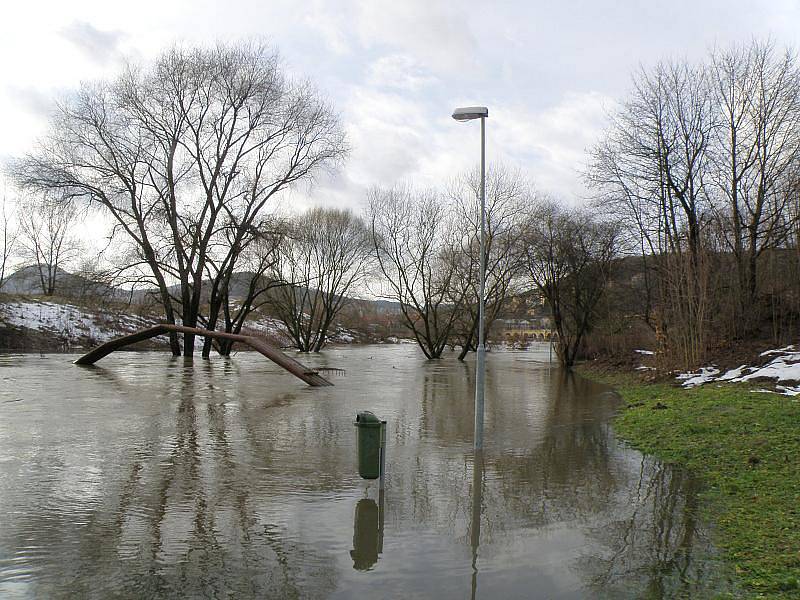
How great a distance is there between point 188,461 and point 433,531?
13.9 ft

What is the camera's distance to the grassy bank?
476 centimetres

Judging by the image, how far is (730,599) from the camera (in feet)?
13.5

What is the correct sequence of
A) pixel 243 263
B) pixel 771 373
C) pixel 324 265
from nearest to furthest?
A: pixel 771 373
pixel 243 263
pixel 324 265

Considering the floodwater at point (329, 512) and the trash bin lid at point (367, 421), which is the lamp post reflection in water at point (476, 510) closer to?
the floodwater at point (329, 512)

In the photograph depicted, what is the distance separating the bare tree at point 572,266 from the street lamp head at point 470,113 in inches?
937

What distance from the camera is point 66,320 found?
44.2 meters

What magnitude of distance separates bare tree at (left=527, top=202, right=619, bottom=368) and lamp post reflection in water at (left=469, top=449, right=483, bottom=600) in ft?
80.6

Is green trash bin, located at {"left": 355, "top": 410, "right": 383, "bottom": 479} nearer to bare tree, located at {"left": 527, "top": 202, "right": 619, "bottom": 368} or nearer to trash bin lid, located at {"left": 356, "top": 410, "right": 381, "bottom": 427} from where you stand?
trash bin lid, located at {"left": 356, "top": 410, "right": 381, "bottom": 427}

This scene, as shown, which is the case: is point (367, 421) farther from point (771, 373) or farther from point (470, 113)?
point (771, 373)

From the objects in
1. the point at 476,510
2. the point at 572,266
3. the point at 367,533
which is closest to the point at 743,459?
the point at 476,510

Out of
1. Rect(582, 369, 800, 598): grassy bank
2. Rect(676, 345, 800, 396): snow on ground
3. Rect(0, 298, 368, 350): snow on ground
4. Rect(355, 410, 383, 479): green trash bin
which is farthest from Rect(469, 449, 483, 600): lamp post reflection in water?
Rect(0, 298, 368, 350): snow on ground

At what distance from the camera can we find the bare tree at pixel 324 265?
4938cm

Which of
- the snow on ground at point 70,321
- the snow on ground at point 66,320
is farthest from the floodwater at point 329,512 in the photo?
the snow on ground at point 66,320

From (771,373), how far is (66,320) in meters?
44.4
